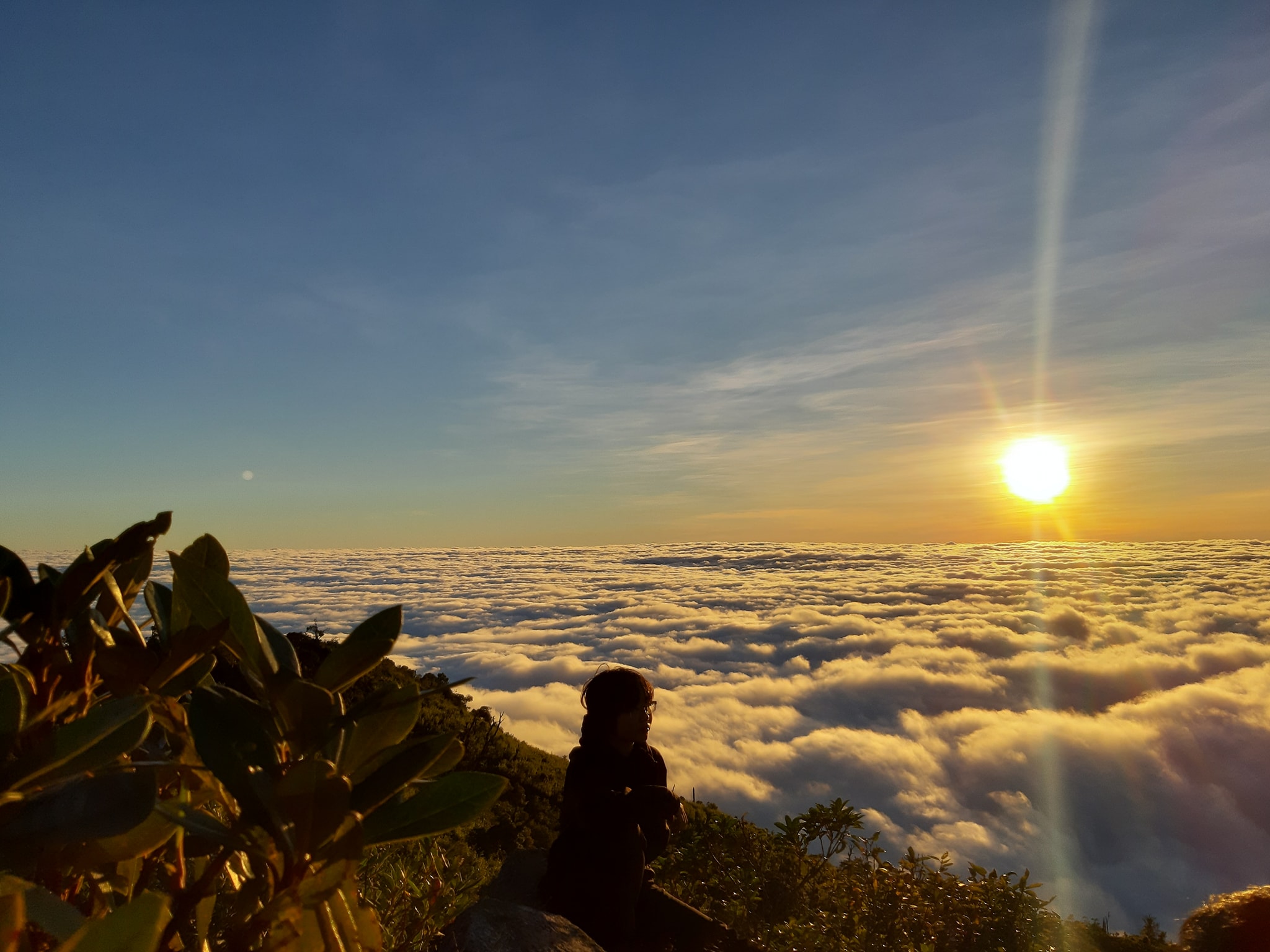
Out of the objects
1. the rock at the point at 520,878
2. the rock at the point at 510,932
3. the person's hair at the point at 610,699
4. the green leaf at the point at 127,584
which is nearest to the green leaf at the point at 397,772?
the green leaf at the point at 127,584

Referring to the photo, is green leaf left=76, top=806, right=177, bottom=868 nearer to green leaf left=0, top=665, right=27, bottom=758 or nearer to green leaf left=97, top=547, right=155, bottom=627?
green leaf left=0, top=665, right=27, bottom=758

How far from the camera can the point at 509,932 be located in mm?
3018

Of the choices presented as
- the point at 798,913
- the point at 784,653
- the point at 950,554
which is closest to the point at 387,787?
the point at 798,913

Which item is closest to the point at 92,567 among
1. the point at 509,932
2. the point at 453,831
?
the point at 453,831

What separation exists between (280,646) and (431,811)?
300 mm

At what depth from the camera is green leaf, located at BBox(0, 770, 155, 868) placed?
2.41ft

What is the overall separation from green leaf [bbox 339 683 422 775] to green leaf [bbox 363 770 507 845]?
0.25ft

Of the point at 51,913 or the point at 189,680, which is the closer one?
the point at 51,913

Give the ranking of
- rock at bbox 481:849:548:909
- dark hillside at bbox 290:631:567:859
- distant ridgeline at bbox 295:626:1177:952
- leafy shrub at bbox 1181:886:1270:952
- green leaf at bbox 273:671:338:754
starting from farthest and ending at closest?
1. dark hillside at bbox 290:631:567:859
2. leafy shrub at bbox 1181:886:1270:952
3. rock at bbox 481:849:548:909
4. distant ridgeline at bbox 295:626:1177:952
5. green leaf at bbox 273:671:338:754

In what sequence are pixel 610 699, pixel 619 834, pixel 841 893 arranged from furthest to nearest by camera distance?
pixel 841 893 < pixel 610 699 < pixel 619 834

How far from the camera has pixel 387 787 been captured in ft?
2.85

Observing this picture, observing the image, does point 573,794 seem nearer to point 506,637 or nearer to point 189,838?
point 189,838

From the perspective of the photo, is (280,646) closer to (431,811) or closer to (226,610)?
(226,610)

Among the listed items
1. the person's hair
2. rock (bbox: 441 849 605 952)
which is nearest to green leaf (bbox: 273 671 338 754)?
rock (bbox: 441 849 605 952)
